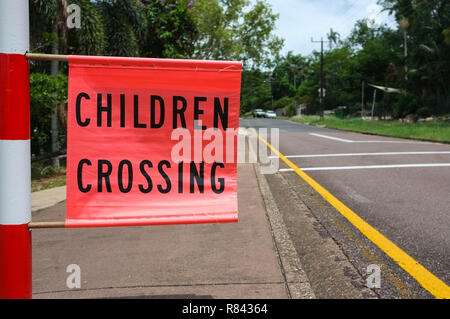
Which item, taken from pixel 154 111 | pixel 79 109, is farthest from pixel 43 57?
pixel 154 111

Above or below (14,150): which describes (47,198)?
below

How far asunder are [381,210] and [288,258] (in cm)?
216

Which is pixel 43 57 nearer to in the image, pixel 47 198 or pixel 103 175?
pixel 103 175

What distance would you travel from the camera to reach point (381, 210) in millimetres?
5098

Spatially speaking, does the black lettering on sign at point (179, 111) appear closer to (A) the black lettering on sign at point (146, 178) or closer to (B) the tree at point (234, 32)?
(A) the black lettering on sign at point (146, 178)

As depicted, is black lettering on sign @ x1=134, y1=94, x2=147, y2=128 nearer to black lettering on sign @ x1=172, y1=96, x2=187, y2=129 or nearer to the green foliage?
black lettering on sign @ x1=172, y1=96, x2=187, y2=129

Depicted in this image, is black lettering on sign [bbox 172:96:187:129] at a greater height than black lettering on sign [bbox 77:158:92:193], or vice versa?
black lettering on sign [bbox 172:96:187:129]

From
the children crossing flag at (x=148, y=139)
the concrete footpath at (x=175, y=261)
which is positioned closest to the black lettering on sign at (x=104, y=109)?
the children crossing flag at (x=148, y=139)

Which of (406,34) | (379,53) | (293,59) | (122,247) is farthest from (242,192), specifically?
(293,59)

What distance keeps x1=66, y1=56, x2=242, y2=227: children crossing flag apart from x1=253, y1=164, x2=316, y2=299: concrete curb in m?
0.88

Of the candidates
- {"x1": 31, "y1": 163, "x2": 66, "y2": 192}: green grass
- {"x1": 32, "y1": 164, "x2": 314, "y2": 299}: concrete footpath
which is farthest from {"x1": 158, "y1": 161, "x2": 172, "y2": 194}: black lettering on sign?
{"x1": 31, "y1": 163, "x2": 66, "y2": 192}: green grass

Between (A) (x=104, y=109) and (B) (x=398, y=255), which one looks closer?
(A) (x=104, y=109)

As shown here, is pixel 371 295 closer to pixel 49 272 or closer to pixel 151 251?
pixel 151 251

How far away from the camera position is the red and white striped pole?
1823 millimetres
